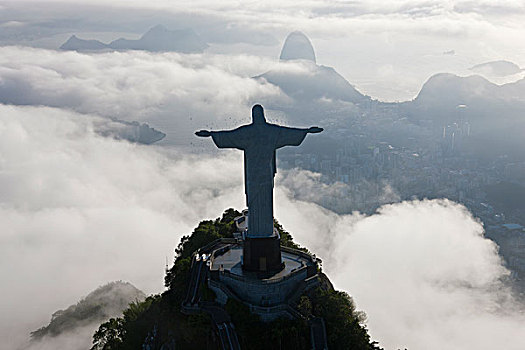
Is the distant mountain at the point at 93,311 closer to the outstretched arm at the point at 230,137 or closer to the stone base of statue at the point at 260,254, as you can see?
the stone base of statue at the point at 260,254

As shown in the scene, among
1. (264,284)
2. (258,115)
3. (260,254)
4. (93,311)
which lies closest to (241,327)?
(264,284)

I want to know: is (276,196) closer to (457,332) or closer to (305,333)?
(457,332)

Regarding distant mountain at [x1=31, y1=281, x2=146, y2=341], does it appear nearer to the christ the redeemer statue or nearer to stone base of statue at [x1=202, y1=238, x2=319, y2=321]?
stone base of statue at [x1=202, y1=238, x2=319, y2=321]

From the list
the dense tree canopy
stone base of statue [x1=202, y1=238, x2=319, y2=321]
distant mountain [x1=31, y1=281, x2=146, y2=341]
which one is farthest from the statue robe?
distant mountain [x1=31, y1=281, x2=146, y2=341]

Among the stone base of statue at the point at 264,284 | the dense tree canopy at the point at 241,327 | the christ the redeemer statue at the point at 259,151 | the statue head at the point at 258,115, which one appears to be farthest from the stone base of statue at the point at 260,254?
the statue head at the point at 258,115

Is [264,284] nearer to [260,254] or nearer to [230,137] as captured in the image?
[260,254]

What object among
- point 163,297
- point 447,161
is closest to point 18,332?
point 163,297
